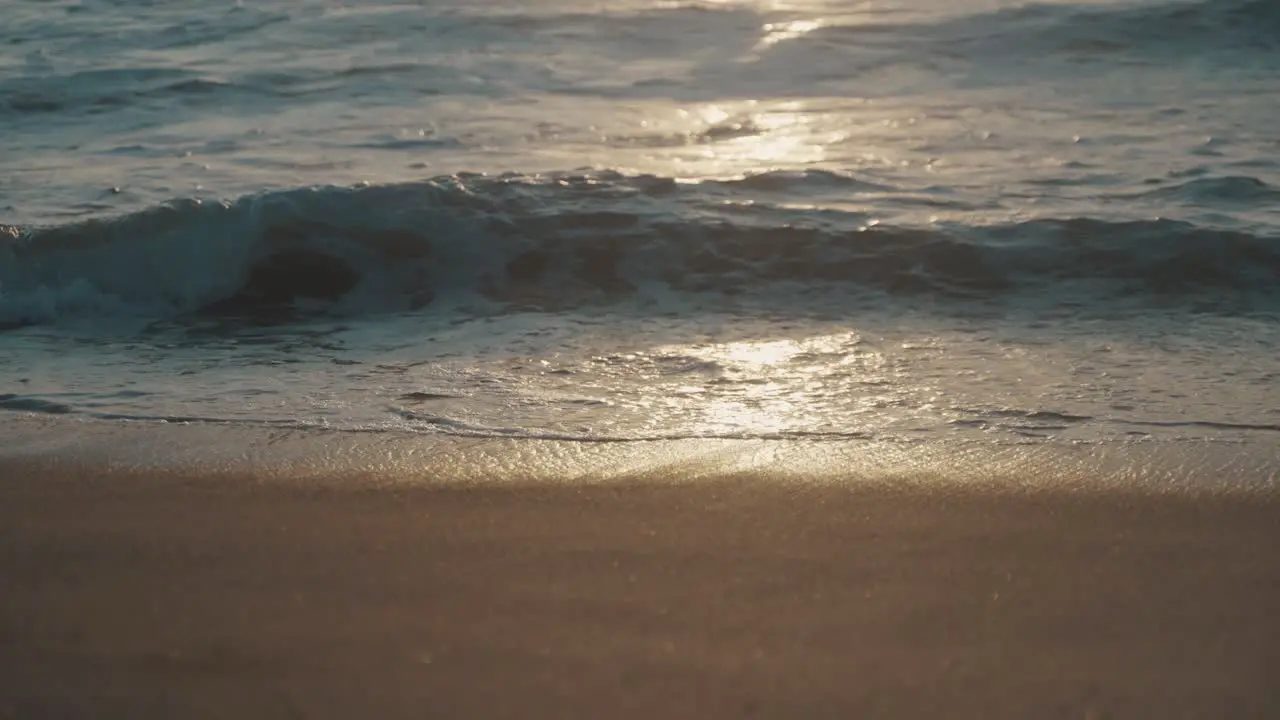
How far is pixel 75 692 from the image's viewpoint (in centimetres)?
211

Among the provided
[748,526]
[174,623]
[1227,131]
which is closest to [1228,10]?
[1227,131]

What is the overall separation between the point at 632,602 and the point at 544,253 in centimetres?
366

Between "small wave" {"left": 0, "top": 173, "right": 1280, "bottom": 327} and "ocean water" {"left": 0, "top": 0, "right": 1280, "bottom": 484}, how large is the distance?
0.07 feet

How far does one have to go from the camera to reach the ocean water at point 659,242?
11.8ft

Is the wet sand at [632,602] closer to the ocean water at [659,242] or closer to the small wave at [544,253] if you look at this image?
the ocean water at [659,242]

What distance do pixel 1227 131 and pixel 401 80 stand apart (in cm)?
527

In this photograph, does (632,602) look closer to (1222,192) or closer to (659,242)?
(659,242)

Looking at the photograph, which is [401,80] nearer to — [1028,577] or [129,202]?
[129,202]

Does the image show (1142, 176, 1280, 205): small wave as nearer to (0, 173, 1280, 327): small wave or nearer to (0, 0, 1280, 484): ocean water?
(0, 0, 1280, 484): ocean water

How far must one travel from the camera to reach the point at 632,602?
2402 millimetres

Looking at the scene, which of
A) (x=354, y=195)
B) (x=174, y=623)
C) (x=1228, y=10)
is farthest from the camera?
(x=1228, y=10)

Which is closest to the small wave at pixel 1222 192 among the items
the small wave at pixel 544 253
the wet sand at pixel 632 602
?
the small wave at pixel 544 253

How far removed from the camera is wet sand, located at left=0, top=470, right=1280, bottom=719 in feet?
6.86

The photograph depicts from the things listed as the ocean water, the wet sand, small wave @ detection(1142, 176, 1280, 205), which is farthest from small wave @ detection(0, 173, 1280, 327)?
the wet sand
